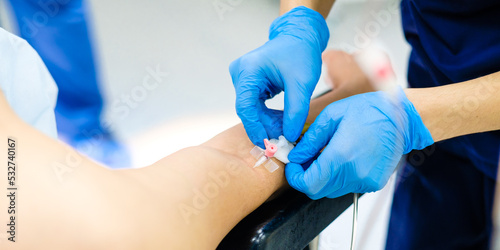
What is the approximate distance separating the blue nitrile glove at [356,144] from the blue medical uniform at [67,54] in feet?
2.72

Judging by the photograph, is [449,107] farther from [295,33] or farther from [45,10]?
[45,10]

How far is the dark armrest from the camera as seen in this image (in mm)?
680

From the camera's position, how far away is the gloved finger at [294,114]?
35.0 inches

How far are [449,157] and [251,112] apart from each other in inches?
27.7

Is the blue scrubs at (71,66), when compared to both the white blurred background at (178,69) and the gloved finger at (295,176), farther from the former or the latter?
the gloved finger at (295,176)

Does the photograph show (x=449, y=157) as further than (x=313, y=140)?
Yes

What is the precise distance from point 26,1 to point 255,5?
1162mm

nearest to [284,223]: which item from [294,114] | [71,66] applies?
[294,114]

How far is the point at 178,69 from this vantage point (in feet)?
5.47

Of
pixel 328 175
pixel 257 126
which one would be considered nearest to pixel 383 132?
pixel 328 175

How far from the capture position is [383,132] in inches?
33.6

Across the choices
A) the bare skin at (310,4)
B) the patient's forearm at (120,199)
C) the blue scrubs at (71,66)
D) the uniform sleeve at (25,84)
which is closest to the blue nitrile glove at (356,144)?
the patient's forearm at (120,199)

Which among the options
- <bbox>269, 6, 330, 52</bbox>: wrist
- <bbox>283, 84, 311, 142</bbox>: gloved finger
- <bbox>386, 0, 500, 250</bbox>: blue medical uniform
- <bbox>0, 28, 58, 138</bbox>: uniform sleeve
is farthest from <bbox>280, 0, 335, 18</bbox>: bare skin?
<bbox>0, 28, 58, 138</bbox>: uniform sleeve

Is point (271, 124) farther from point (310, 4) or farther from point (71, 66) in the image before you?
point (71, 66)
